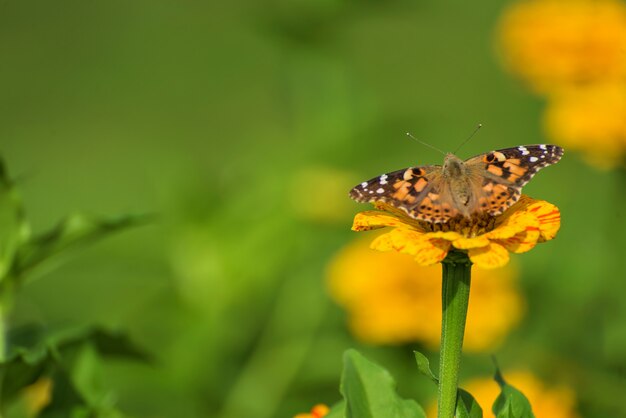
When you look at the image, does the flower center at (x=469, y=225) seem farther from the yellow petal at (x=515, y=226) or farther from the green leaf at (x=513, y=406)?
the green leaf at (x=513, y=406)

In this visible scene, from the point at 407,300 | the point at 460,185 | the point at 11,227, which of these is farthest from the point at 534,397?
the point at 11,227

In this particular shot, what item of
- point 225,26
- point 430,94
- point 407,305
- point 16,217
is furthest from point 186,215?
point 225,26

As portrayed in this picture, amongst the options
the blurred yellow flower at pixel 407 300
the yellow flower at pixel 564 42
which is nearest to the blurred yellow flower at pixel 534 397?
the blurred yellow flower at pixel 407 300

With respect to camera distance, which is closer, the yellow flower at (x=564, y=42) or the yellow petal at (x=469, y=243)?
the yellow petal at (x=469, y=243)

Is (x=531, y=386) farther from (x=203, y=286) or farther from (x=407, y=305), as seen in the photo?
(x=203, y=286)

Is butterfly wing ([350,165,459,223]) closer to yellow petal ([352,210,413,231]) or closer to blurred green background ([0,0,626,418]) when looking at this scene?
yellow petal ([352,210,413,231])
